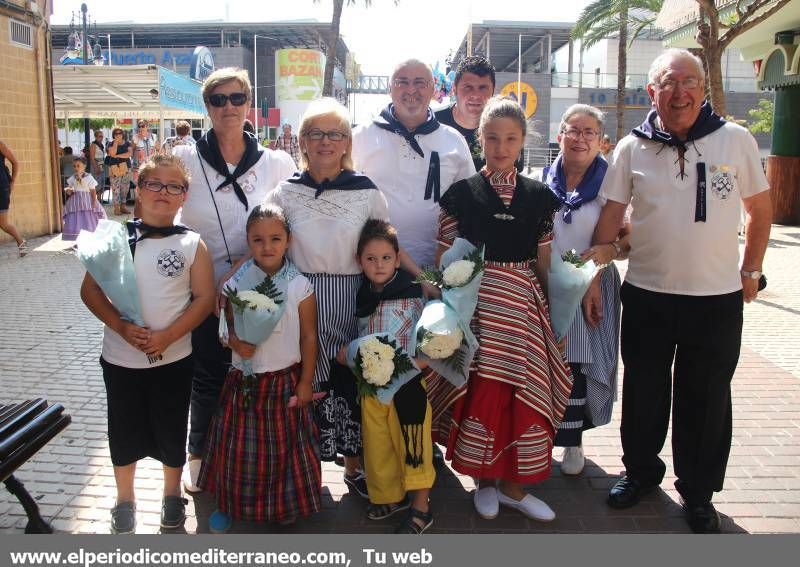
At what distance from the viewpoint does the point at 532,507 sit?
11.0 feet

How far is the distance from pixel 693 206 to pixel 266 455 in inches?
88.3

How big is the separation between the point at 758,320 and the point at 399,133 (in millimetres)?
5581

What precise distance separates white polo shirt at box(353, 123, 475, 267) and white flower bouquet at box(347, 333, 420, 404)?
2.41 ft

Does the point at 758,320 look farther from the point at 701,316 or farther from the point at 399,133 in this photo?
the point at 399,133

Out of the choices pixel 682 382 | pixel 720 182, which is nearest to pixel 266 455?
pixel 682 382

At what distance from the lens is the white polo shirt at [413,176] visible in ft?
12.2

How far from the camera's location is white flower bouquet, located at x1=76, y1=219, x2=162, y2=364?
2.91 meters

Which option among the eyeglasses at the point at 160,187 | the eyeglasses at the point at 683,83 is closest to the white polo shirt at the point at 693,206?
the eyeglasses at the point at 683,83

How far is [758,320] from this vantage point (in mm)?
7516

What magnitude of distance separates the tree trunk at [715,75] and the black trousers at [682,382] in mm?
6945

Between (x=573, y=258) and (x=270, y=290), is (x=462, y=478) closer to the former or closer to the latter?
(x=573, y=258)

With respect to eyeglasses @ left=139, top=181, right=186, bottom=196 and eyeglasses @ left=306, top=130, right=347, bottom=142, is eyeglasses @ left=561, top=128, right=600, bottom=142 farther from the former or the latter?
eyeglasses @ left=139, top=181, right=186, bottom=196

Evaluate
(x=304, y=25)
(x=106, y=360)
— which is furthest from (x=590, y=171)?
(x=304, y=25)

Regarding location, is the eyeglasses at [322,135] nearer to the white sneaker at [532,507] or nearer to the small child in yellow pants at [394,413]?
the small child in yellow pants at [394,413]
